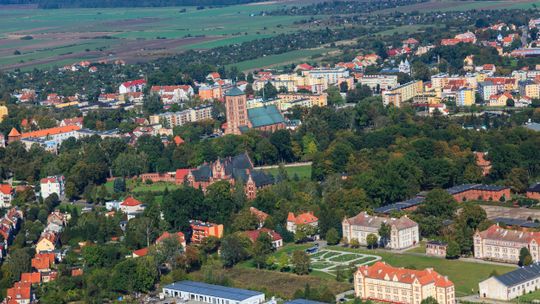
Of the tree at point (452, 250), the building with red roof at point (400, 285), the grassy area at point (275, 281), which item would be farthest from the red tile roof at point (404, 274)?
the tree at point (452, 250)

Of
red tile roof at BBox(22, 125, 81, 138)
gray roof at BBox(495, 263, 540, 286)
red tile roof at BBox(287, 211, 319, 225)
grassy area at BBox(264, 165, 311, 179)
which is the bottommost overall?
red tile roof at BBox(22, 125, 81, 138)

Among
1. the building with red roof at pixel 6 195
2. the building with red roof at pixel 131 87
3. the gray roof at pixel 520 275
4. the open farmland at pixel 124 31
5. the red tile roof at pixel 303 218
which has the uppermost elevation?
the gray roof at pixel 520 275

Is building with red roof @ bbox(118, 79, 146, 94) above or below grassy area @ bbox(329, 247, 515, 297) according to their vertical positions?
below

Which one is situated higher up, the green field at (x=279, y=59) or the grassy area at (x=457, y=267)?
the grassy area at (x=457, y=267)

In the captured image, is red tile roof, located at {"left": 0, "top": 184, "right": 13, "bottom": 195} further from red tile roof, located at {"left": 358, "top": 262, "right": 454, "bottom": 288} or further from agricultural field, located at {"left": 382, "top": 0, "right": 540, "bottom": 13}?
agricultural field, located at {"left": 382, "top": 0, "right": 540, "bottom": 13}

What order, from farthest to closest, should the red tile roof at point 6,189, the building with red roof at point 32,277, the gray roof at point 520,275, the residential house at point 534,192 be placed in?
1. the red tile roof at point 6,189
2. the residential house at point 534,192
3. the building with red roof at point 32,277
4. the gray roof at point 520,275

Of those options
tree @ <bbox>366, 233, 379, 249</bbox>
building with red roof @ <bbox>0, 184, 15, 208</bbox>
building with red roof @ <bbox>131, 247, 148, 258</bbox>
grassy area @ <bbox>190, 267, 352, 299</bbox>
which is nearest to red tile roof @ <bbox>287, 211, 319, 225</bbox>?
tree @ <bbox>366, 233, 379, 249</bbox>

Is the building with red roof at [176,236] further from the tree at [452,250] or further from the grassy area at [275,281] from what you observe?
the tree at [452,250]
